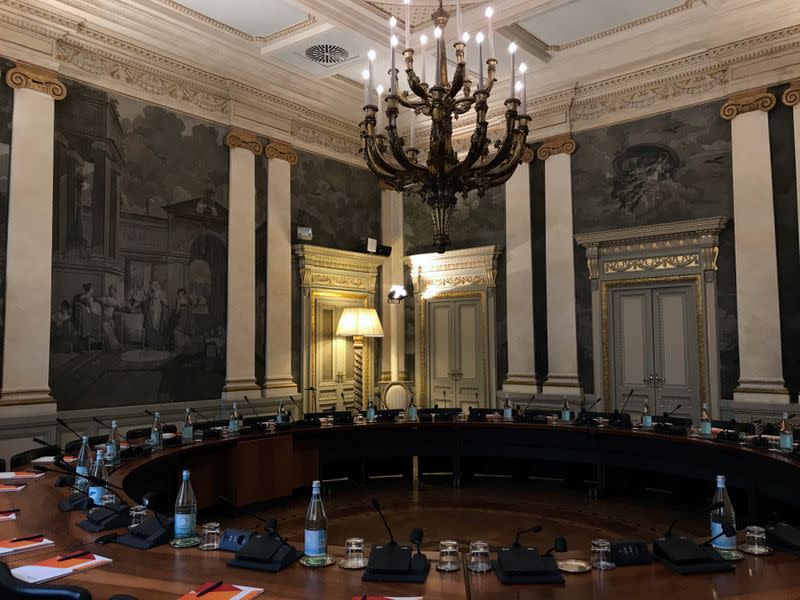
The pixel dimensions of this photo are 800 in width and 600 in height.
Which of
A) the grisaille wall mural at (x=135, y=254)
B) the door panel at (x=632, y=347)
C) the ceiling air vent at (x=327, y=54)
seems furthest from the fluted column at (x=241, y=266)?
the door panel at (x=632, y=347)

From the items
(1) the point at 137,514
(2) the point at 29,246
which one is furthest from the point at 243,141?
(1) the point at 137,514

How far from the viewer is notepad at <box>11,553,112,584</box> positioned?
8.00 feet

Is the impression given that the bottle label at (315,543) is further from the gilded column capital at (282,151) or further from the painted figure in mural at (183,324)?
the gilded column capital at (282,151)

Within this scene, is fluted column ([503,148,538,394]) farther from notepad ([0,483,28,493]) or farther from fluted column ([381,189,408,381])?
notepad ([0,483,28,493])

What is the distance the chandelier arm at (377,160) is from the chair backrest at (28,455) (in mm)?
3467

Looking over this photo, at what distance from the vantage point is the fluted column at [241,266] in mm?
8672

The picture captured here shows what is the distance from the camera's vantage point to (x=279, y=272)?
939cm

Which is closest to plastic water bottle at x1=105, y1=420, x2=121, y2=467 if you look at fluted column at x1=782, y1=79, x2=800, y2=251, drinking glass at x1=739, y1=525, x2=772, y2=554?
drinking glass at x1=739, y1=525, x2=772, y2=554

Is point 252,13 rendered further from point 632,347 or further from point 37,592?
point 37,592

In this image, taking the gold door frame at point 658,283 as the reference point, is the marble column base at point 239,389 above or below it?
below

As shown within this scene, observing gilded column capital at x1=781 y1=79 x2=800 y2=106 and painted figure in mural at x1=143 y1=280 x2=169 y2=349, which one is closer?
gilded column capital at x1=781 y1=79 x2=800 y2=106

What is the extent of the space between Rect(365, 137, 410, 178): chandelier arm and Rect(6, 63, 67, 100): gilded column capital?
405 centimetres

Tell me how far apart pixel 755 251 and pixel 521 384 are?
3537mm

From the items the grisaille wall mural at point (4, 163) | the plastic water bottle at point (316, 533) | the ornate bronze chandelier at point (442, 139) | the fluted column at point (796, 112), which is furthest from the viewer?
the fluted column at point (796, 112)
